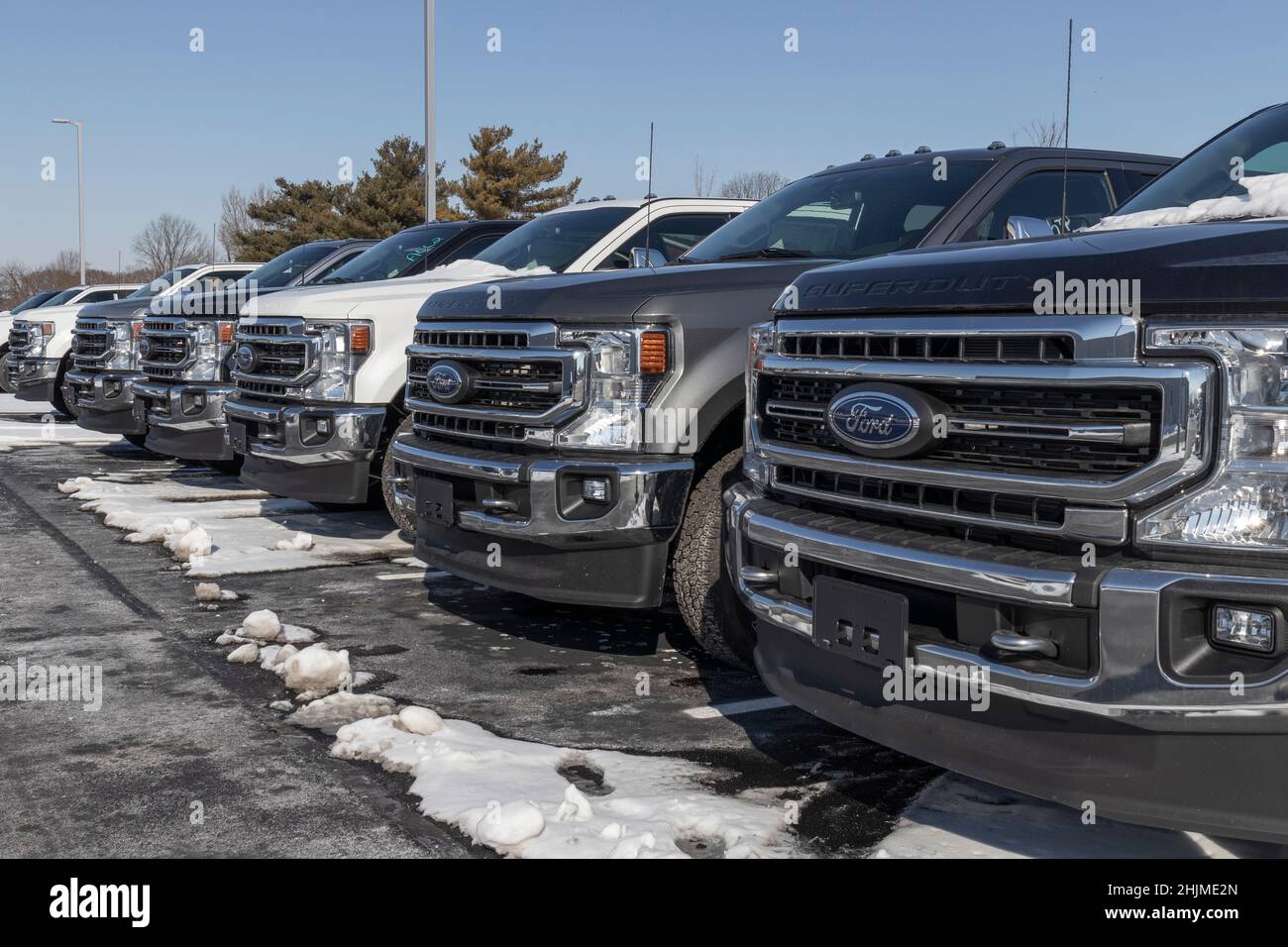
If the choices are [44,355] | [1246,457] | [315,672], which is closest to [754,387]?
[1246,457]

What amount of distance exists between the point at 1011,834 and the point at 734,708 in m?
1.35

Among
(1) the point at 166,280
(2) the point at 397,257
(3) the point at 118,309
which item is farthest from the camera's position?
(1) the point at 166,280

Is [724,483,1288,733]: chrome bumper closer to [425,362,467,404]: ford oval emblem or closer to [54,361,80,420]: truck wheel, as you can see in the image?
[425,362,467,404]: ford oval emblem

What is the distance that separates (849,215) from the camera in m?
5.63

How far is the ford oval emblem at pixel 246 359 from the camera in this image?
25.1 feet

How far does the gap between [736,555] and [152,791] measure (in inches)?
71.0

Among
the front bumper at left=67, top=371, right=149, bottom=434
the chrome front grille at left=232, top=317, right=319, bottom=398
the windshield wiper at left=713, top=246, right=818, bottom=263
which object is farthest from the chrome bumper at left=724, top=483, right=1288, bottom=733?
the front bumper at left=67, top=371, right=149, bottom=434

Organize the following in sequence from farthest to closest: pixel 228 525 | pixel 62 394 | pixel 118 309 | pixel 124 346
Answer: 1. pixel 62 394
2. pixel 118 309
3. pixel 124 346
4. pixel 228 525

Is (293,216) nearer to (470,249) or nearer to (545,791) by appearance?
(470,249)

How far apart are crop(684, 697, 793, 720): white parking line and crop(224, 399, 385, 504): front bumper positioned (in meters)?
3.04

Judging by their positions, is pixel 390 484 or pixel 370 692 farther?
pixel 390 484

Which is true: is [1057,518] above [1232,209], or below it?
below

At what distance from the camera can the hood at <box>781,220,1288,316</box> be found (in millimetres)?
2537
